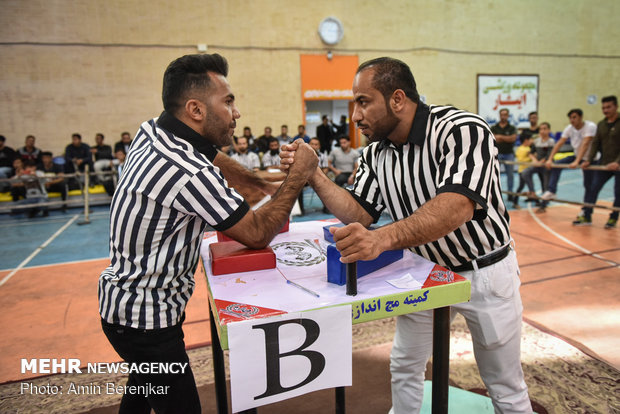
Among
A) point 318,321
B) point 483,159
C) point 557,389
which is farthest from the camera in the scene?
point 557,389

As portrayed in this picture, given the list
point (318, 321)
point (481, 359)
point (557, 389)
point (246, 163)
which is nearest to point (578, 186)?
point (246, 163)

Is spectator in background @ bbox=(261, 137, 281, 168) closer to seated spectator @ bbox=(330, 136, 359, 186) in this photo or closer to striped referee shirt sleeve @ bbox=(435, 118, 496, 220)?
seated spectator @ bbox=(330, 136, 359, 186)

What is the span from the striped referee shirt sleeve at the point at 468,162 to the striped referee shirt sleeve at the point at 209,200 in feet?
2.71

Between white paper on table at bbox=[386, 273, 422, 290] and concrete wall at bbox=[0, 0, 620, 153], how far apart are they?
12.7 metres

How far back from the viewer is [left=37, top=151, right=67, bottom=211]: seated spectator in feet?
33.6

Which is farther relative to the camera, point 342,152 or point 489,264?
point 342,152

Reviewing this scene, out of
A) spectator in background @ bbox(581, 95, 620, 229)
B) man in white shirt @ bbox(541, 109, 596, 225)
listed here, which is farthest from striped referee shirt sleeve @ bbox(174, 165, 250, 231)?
man in white shirt @ bbox(541, 109, 596, 225)

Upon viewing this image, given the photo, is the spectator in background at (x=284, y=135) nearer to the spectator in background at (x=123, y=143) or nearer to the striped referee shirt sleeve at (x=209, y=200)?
the spectator in background at (x=123, y=143)

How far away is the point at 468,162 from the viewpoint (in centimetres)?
156

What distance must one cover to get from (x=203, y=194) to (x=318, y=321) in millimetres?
610

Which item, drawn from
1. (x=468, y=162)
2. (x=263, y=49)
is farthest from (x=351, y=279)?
(x=263, y=49)

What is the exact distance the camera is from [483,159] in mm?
1572

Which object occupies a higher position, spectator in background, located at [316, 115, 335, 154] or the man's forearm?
spectator in background, located at [316, 115, 335, 154]

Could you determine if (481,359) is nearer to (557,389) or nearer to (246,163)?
(557,389)
